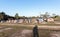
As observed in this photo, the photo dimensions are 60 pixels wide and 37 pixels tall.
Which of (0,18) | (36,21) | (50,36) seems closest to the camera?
(50,36)

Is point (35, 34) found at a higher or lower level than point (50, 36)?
higher

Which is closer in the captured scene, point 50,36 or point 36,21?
point 50,36

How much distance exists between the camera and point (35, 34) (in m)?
5.11

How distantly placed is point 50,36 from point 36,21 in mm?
38089

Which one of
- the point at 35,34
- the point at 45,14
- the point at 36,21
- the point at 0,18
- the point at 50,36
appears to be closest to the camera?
the point at 35,34

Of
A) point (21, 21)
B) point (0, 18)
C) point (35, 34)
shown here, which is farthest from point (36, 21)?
point (35, 34)

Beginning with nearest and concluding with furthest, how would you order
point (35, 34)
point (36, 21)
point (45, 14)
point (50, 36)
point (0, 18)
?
point (35, 34), point (50, 36), point (36, 21), point (0, 18), point (45, 14)

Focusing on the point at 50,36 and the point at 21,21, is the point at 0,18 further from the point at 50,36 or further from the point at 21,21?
the point at 50,36

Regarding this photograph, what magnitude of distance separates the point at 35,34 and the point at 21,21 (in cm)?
5532

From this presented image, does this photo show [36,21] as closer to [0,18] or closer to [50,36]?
[0,18]

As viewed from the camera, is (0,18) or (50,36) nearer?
(50,36)

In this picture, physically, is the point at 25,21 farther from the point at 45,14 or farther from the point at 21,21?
the point at 45,14

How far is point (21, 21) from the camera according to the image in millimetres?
60250

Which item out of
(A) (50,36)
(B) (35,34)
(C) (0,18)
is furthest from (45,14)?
(B) (35,34)
